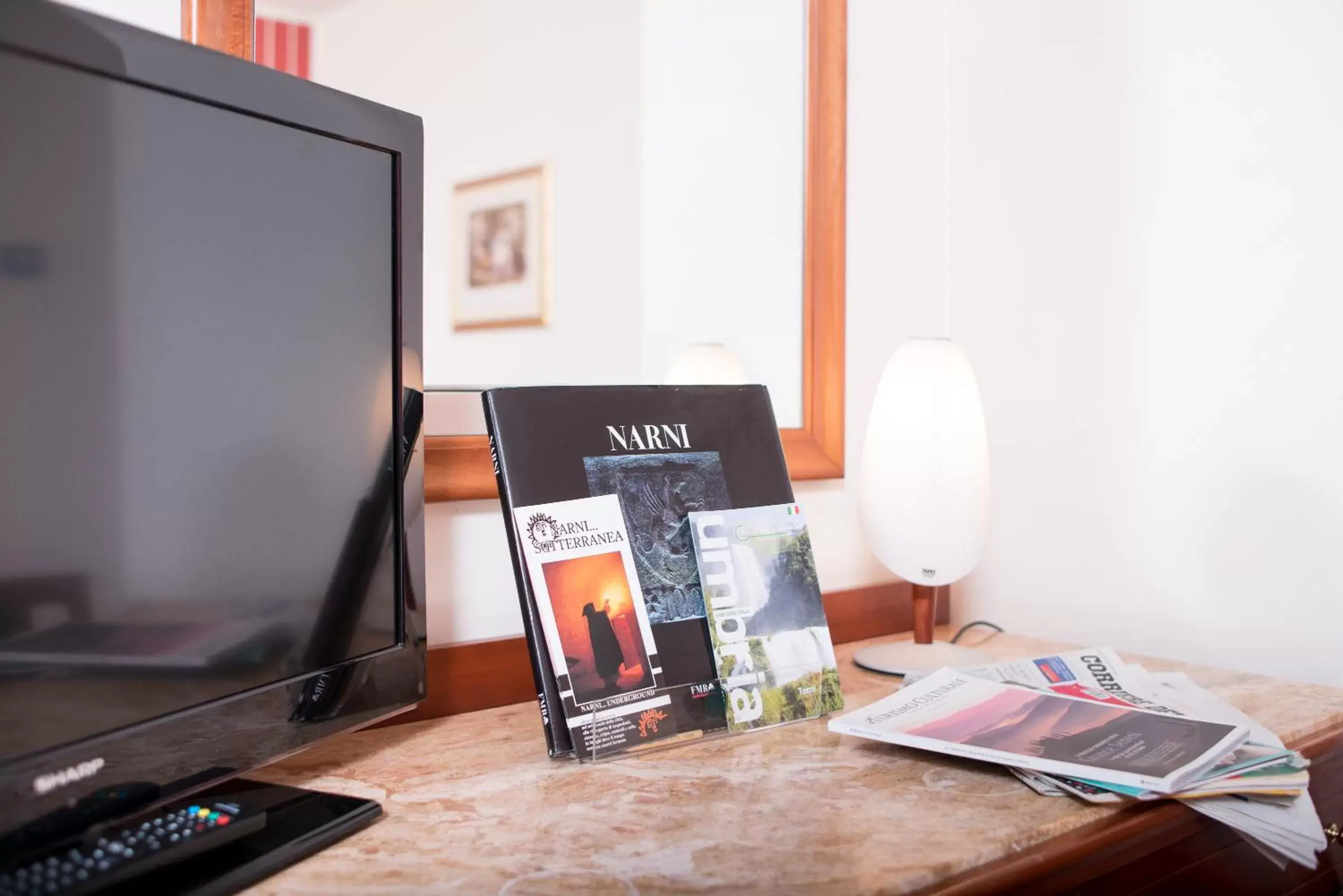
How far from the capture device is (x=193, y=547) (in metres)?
0.70

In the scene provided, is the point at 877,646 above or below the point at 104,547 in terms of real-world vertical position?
below

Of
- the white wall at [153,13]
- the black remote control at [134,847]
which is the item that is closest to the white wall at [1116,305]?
the black remote control at [134,847]

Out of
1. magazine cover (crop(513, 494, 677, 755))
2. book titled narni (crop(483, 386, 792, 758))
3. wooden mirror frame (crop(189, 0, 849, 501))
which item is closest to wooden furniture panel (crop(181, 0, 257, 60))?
book titled narni (crop(483, 386, 792, 758))

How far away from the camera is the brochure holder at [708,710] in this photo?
0.89m

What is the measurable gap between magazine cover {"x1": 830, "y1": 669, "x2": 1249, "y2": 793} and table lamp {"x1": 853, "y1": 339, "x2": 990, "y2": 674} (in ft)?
0.77

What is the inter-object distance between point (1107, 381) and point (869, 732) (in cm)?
81

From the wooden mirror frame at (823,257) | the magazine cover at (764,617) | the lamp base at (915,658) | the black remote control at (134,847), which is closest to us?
the black remote control at (134,847)

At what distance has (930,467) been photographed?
1243 millimetres

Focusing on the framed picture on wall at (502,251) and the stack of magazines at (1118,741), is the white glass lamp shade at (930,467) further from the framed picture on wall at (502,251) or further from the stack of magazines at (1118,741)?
the framed picture on wall at (502,251)

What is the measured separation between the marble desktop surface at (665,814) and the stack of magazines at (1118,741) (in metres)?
0.03

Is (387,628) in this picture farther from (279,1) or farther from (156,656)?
(279,1)

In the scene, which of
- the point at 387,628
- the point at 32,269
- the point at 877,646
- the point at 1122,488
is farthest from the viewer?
the point at 1122,488

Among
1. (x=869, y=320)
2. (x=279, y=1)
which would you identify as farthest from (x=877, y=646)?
(x=279, y=1)

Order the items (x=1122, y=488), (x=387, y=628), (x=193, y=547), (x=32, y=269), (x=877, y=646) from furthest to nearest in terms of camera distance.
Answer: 1. (x=1122, y=488)
2. (x=877, y=646)
3. (x=387, y=628)
4. (x=193, y=547)
5. (x=32, y=269)
